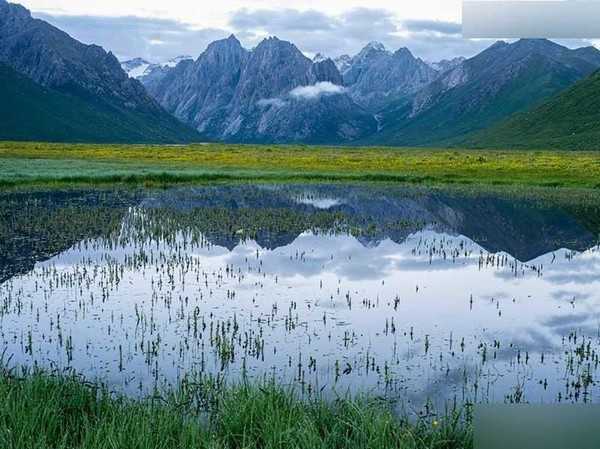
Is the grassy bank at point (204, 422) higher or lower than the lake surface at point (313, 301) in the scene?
higher

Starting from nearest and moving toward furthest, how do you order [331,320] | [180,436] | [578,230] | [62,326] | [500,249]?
[180,436]
[62,326]
[331,320]
[500,249]
[578,230]

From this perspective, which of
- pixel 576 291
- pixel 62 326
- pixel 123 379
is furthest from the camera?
pixel 576 291

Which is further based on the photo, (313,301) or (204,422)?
(313,301)

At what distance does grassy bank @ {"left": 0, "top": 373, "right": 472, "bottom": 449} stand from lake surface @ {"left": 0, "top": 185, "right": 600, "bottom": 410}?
138 cm

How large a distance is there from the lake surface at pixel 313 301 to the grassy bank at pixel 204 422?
4.52 feet

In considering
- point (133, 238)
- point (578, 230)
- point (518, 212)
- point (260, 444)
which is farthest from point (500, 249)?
point (260, 444)

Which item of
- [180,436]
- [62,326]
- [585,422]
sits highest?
[585,422]

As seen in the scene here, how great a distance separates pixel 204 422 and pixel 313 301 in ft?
31.8

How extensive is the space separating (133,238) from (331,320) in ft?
54.5

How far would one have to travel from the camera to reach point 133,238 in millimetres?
30719

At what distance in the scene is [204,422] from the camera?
9.37 m

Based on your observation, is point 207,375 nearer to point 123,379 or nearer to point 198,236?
point 123,379

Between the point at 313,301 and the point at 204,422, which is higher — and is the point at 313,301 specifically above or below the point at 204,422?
below

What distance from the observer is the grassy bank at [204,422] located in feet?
22.2
